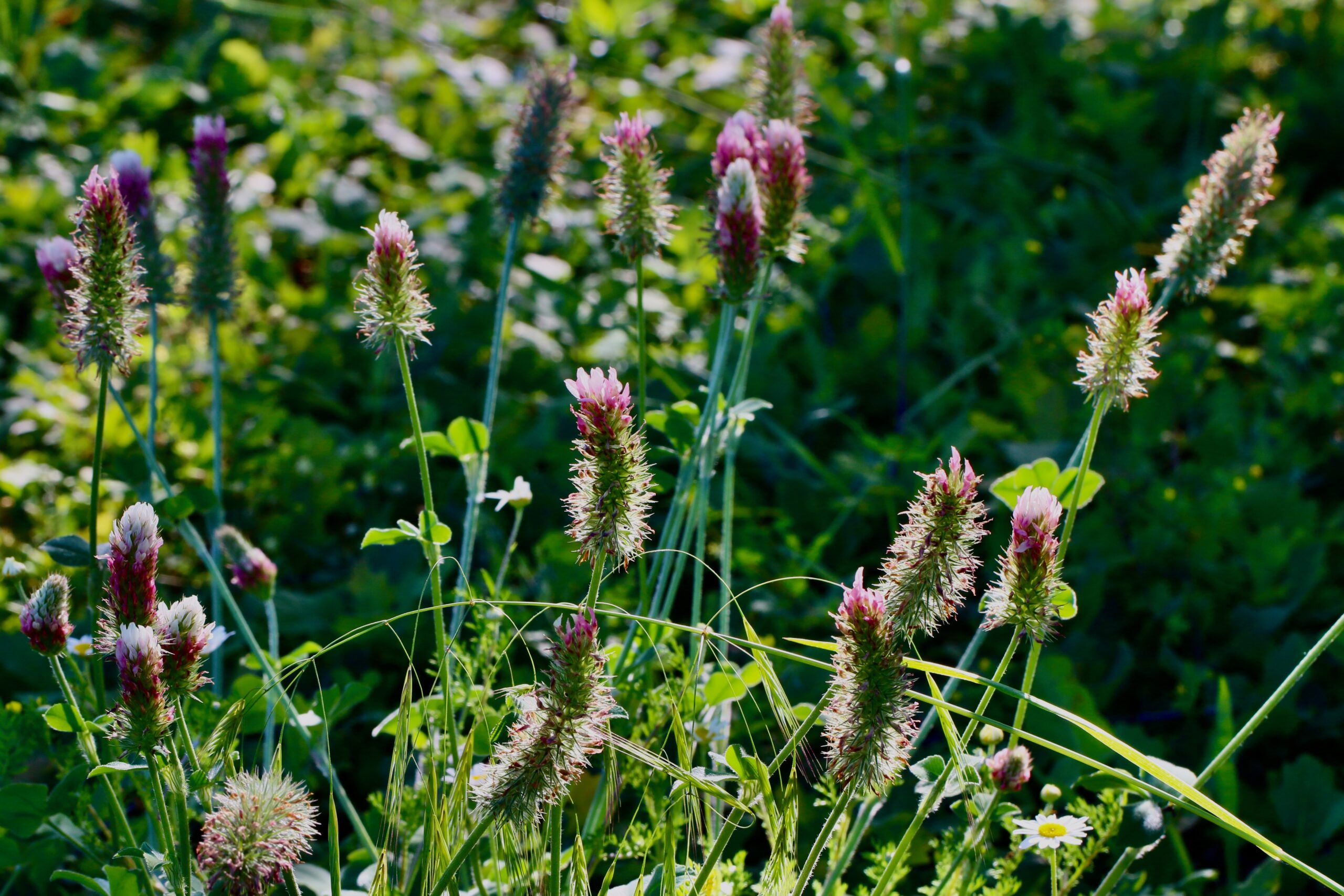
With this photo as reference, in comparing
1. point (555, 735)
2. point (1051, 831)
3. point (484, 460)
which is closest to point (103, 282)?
point (484, 460)

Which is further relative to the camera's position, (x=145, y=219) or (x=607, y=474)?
(x=145, y=219)

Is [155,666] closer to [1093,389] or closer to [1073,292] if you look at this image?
[1093,389]

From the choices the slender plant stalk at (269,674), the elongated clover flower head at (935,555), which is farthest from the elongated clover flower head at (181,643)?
the elongated clover flower head at (935,555)

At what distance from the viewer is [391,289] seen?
116 centimetres

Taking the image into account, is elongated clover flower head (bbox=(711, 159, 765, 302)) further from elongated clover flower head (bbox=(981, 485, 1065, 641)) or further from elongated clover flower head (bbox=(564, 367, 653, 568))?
elongated clover flower head (bbox=(981, 485, 1065, 641))

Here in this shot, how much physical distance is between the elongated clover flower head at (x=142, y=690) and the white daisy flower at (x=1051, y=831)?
824 millimetres

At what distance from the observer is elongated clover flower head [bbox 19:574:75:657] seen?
1187mm

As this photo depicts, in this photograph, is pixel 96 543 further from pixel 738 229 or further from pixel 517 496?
pixel 738 229

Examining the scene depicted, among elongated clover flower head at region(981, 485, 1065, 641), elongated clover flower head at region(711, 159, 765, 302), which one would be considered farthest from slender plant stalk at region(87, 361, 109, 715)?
elongated clover flower head at region(981, 485, 1065, 641)

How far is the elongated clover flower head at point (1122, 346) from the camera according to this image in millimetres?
1164

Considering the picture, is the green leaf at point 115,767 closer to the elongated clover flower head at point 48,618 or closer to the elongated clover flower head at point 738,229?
the elongated clover flower head at point 48,618

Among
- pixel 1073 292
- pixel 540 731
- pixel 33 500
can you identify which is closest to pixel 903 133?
pixel 1073 292

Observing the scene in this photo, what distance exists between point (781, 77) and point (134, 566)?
1.11 metres

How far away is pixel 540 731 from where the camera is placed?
39.8 inches
